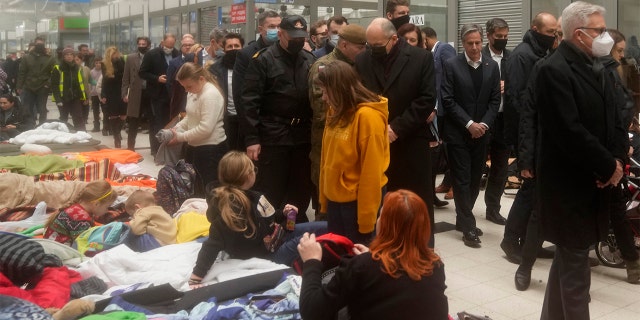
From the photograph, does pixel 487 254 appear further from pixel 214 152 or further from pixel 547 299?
pixel 214 152

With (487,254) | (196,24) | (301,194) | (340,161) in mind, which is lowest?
(487,254)

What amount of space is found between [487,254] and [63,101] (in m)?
10.4

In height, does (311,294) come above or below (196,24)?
below

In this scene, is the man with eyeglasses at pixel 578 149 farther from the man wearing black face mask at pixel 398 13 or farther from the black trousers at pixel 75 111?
the black trousers at pixel 75 111

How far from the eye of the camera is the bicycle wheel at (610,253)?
18.0 ft

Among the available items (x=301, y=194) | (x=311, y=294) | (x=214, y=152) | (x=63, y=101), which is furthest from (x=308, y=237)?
(x=63, y=101)

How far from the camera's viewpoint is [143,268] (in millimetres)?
4738

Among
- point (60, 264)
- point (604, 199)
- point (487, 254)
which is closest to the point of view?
point (604, 199)

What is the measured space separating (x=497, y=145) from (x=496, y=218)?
0.68 meters

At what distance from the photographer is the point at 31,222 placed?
593 cm

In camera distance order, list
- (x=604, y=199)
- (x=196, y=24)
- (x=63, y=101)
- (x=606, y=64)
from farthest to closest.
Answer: (x=196, y=24) < (x=63, y=101) < (x=606, y=64) < (x=604, y=199)

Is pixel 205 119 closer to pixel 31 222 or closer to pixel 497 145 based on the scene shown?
pixel 31 222

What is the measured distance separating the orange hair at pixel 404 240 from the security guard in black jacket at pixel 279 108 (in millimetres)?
3037

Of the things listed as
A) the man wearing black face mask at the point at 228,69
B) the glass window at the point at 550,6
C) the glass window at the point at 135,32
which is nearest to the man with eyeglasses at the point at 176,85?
the man wearing black face mask at the point at 228,69
